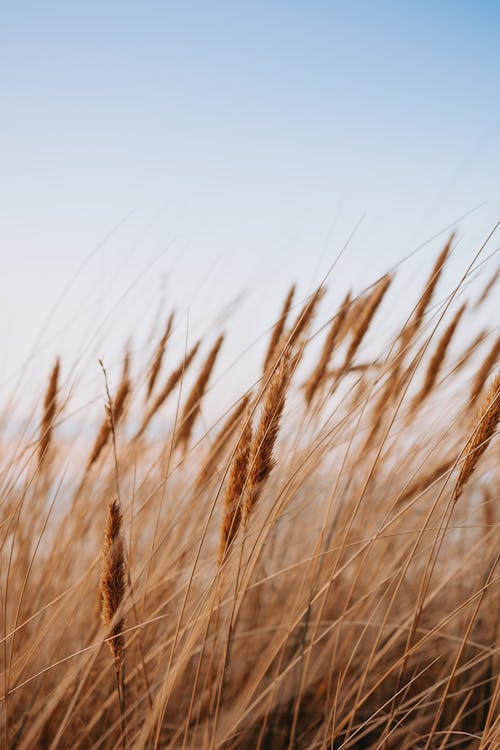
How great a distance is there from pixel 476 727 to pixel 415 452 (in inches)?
25.5

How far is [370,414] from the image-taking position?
1599 millimetres

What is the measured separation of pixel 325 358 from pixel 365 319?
6.5 inches

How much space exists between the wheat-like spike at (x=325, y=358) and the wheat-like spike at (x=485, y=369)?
370mm

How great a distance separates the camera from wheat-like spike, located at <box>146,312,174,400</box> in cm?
142

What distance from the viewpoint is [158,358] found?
4.72 ft

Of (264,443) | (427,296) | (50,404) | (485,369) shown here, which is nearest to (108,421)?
(50,404)

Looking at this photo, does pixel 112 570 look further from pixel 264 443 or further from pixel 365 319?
pixel 365 319

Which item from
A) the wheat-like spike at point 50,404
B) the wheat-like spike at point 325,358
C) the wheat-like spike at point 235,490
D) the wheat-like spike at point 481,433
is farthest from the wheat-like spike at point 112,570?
the wheat-like spike at point 325,358

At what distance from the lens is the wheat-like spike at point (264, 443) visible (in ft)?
2.64

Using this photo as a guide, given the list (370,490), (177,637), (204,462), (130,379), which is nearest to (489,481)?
(370,490)

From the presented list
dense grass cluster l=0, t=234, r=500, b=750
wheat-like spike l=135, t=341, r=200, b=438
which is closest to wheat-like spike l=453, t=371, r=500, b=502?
dense grass cluster l=0, t=234, r=500, b=750

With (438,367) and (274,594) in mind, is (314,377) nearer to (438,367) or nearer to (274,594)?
(438,367)

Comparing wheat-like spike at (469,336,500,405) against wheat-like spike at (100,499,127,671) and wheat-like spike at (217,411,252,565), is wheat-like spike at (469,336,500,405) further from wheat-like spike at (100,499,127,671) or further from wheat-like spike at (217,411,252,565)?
wheat-like spike at (100,499,127,671)

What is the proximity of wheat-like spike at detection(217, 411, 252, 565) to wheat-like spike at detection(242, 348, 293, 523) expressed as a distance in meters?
0.02
